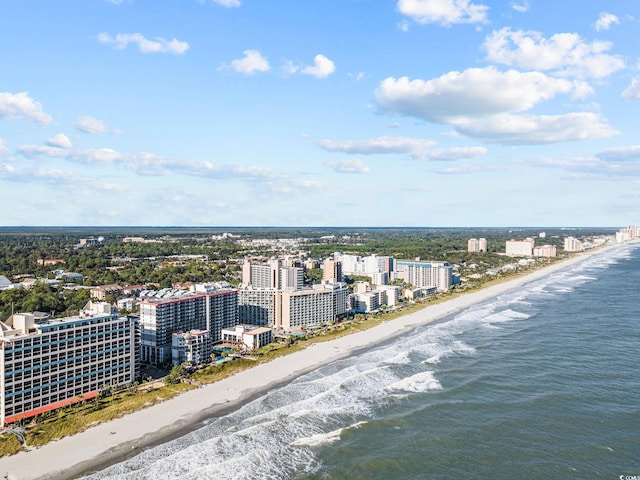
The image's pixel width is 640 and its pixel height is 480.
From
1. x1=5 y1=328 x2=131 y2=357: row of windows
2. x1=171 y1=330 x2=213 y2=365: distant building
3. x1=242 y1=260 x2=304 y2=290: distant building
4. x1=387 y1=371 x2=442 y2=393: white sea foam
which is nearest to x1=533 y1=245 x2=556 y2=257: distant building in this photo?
x1=242 y1=260 x2=304 y2=290: distant building

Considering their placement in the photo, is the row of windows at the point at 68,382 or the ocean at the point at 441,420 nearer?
the ocean at the point at 441,420

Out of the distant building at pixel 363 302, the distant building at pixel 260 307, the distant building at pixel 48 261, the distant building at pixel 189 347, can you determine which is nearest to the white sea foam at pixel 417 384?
the distant building at pixel 189 347

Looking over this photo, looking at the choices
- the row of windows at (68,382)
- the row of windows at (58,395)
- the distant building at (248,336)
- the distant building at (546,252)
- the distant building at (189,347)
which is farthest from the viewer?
the distant building at (546,252)

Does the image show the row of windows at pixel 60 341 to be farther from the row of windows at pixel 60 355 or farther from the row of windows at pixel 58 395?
the row of windows at pixel 58 395

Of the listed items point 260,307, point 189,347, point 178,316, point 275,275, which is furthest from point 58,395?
point 275,275

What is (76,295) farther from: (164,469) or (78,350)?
(164,469)

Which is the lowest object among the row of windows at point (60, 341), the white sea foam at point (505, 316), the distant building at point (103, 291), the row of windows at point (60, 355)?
the white sea foam at point (505, 316)

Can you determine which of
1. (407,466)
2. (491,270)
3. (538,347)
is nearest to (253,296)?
(538,347)
